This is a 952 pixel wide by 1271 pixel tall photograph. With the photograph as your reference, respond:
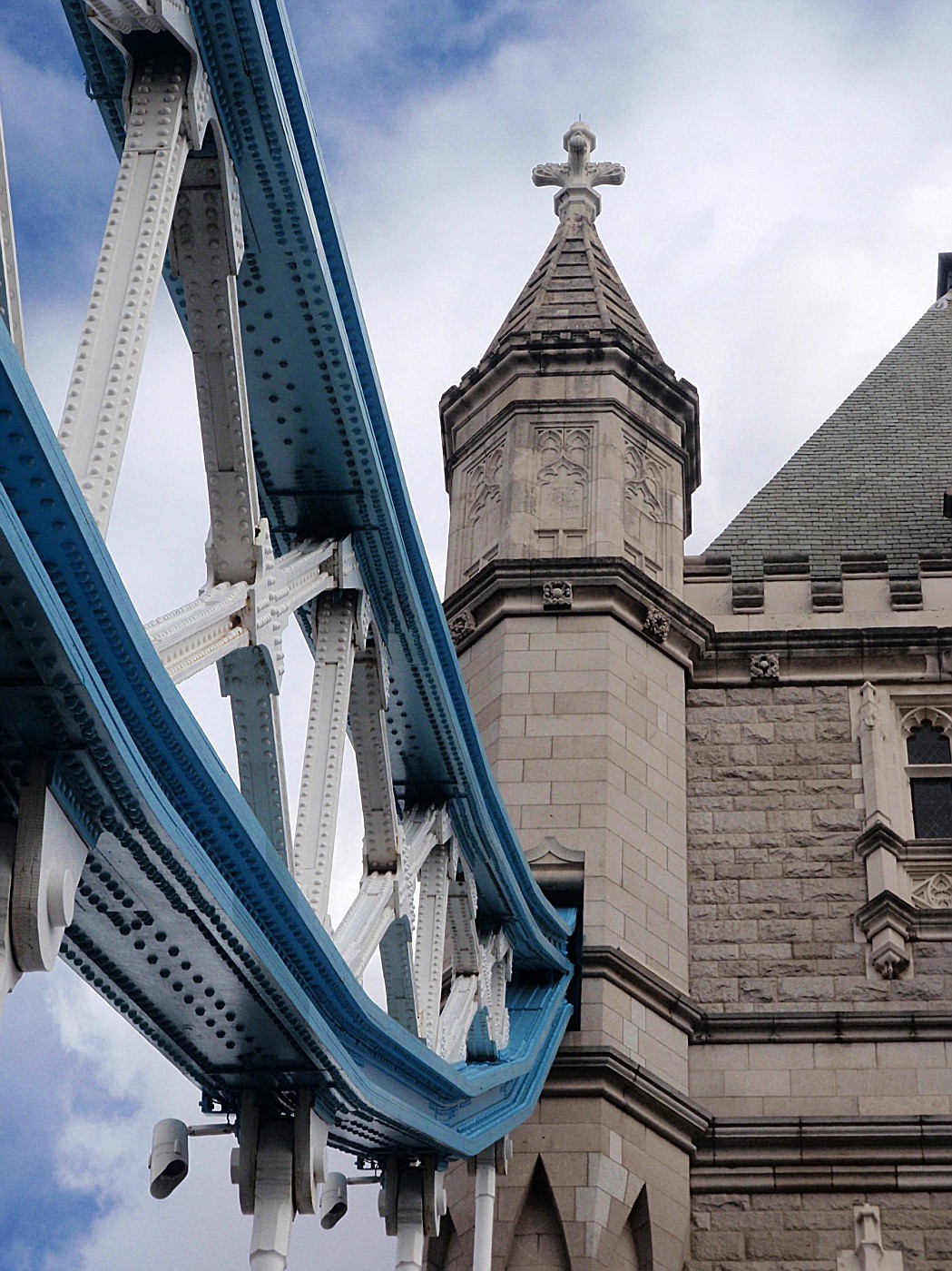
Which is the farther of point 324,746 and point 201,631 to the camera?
point 324,746

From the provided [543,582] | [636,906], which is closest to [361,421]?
[636,906]

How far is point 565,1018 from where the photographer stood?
12.0 metres

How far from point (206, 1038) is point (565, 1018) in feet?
17.9

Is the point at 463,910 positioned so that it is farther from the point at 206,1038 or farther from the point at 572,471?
the point at 572,471

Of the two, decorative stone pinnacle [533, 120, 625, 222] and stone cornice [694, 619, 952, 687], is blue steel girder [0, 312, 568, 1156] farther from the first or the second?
decorative stone pinnacle [533, 120, 625, 222]

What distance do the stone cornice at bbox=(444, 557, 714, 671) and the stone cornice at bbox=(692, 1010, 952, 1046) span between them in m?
3.15

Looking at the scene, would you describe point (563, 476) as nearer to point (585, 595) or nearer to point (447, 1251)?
point (585, 595)

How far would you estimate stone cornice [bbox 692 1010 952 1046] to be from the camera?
42.8 feet

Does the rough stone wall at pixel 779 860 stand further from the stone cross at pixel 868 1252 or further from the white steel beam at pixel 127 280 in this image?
the white steel beam at pixel 127 280

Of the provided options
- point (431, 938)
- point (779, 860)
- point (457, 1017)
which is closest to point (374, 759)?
point (431, 938)

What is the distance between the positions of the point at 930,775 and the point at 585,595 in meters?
2.95

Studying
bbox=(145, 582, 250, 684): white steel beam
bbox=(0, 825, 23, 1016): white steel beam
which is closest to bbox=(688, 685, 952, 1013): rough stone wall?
bbox=(145, 582, 250, 684): white steel beam

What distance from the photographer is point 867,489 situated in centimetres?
1931

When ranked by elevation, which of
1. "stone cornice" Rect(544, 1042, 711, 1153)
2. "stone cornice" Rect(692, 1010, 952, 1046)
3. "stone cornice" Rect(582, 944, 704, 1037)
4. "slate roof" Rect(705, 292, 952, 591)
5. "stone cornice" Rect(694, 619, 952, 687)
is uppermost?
"slate roof" Rect(705, 292, 952, 591)
